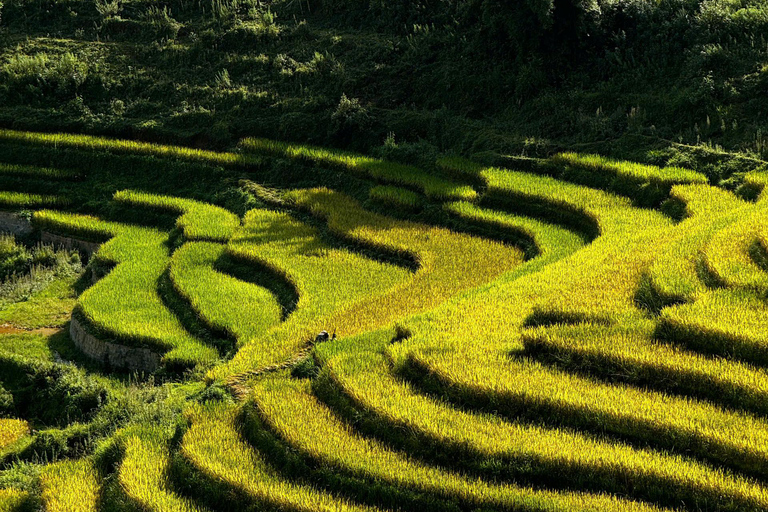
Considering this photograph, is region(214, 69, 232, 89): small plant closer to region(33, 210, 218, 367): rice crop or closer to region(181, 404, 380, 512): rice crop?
region(33, 210, 218, 367): rice crop

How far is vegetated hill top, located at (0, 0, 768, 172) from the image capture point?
19.6m

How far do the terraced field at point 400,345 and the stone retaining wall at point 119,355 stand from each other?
0.04 meters

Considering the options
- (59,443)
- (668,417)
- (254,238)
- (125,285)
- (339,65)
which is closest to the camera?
(668,417)

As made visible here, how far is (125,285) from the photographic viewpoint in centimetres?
1694

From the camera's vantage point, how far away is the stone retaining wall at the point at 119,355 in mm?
14492

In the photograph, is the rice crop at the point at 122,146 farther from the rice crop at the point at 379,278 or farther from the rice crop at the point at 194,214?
the rice crop at the point at 379,278

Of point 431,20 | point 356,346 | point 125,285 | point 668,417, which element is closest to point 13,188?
point 125,285

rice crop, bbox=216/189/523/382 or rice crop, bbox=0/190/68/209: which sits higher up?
rice crop, bbox=216/189/523/382

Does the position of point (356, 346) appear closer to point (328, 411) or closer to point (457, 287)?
point (328, 411)

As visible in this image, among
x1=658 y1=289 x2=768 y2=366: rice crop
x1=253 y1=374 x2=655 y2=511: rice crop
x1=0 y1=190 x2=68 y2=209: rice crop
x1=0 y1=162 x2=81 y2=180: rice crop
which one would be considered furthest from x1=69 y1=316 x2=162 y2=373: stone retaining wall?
x1=0 y1=162 x2=81 y2=180: rice crop

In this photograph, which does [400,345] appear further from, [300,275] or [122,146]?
[122,146]

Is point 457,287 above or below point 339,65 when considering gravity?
below

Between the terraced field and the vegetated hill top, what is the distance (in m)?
1.85

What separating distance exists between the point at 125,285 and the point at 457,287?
21.4ft
